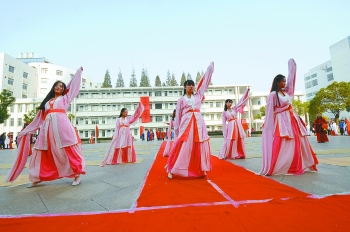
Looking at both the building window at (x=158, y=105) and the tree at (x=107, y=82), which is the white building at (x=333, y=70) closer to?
the building window at (x=158, y=105)

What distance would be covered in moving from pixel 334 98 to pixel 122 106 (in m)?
37.3

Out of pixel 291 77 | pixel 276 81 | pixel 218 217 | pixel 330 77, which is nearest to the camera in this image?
pixel 218 217

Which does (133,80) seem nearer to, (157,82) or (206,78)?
(157,82)

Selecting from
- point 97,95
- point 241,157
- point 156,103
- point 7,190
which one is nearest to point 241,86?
Answer: point 156,103

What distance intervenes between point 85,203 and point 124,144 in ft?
13.0

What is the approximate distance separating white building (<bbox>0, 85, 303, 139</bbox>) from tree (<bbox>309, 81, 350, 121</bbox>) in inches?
694

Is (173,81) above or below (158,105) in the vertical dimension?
above

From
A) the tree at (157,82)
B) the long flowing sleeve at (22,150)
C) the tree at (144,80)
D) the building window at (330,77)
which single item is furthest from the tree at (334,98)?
the tree at (144,80)

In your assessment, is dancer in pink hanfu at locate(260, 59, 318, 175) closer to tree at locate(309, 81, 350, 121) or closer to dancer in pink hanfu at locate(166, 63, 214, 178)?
dancer in pink hanfu at locate(166, 63, 214, 178)

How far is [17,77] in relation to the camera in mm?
45188

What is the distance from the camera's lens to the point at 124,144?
246 inches

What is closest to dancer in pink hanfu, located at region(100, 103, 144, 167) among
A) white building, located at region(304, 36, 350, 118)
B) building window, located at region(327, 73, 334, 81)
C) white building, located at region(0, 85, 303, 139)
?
white building, located at region(0, 85, 303, 139)

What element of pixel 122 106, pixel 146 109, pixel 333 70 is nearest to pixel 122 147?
pixel 146 109

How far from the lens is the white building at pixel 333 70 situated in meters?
45.3
